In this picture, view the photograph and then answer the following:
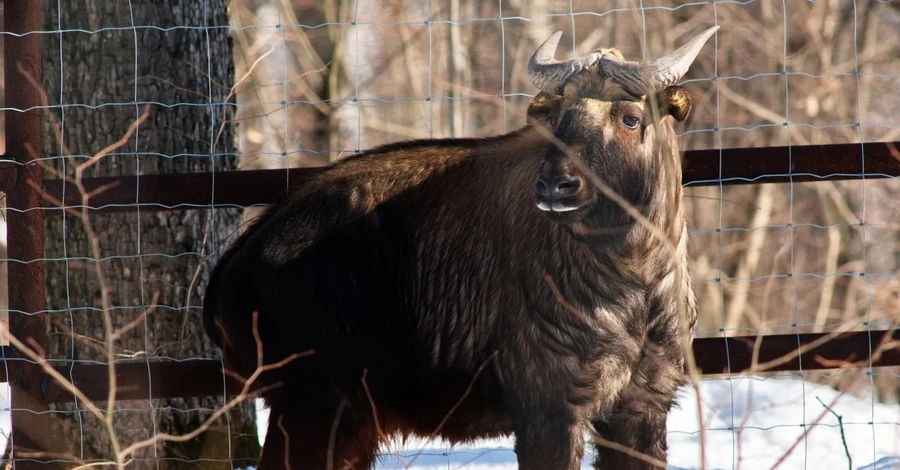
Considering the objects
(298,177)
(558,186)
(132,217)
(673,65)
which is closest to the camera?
(558,186)

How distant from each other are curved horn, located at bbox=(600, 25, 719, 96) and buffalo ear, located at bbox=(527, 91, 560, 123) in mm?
300

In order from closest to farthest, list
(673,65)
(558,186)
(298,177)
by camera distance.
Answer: (558,186) → (673,65) → (298,177)

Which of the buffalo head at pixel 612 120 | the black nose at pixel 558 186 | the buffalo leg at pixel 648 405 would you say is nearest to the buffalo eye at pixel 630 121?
the buffalo head at pixel 612 120

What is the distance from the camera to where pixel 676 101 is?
3902mm

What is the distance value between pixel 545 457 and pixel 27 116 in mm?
2887

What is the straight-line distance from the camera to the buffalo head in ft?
12.3

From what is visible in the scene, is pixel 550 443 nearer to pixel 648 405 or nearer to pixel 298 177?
pixel 648 405

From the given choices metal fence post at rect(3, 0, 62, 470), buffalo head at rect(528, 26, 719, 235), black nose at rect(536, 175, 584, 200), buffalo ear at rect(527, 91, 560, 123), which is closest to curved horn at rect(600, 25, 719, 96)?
buffalo head at rect(528, 26, 719, 235)

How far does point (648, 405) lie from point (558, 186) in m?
1.02

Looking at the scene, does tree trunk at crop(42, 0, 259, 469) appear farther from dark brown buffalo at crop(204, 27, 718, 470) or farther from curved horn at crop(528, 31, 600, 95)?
curved horn at crop(528, 31, 600, 95)

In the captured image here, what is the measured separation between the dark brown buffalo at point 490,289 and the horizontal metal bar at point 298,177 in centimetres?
38

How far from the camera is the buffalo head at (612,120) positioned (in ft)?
12.3

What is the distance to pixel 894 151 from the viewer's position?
177 inches

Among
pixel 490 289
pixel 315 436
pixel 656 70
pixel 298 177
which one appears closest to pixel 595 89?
pixel 656 70
